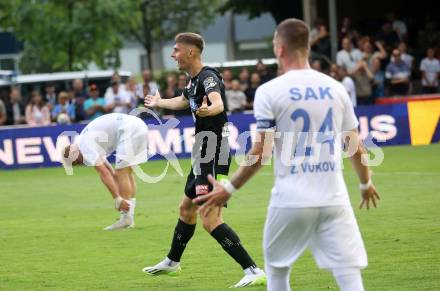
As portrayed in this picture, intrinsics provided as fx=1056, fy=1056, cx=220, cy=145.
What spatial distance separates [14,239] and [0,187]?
7.85 metres

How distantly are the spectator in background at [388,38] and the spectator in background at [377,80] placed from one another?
45.1 inches

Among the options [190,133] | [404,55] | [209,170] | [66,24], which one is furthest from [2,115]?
[209,170]

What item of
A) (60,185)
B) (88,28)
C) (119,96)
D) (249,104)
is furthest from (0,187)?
(88,28)

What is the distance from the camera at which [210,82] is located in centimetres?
963

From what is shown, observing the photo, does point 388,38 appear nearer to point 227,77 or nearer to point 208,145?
Result: point 227,77

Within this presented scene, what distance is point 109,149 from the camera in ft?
49.9

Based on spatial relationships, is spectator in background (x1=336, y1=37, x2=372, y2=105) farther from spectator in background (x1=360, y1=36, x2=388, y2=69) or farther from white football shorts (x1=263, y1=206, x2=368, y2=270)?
white football shorts (x1=263, y1=206, x2=368, y2=270)

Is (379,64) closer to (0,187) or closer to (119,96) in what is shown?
(119,96)

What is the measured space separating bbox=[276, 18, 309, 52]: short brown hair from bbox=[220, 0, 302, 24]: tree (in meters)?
28.2

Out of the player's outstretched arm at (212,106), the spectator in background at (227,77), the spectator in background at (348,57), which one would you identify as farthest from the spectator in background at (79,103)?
the player's outstretched arm at (212,106)

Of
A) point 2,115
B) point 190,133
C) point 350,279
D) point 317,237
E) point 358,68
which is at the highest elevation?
point 317,237

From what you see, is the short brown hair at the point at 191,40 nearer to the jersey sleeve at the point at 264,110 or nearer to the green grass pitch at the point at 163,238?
the green grass pitch at the point at 163,238

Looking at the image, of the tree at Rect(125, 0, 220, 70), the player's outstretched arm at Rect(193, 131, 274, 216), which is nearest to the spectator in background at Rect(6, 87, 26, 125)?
the tree at Rect(125, 0, 220, 70)

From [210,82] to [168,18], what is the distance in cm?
4238
